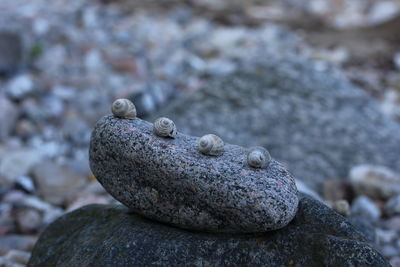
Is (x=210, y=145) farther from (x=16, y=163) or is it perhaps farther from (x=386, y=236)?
(x=16, y=163)

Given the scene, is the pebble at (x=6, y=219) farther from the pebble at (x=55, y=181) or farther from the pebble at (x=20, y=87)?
the pebble at (x=20, y=87)

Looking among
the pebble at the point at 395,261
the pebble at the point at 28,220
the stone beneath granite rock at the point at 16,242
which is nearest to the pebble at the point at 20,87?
the pebble at the point at 28,220

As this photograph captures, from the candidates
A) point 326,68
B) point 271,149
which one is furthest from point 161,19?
point 271,149

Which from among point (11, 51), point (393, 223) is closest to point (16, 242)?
point (393, 223)

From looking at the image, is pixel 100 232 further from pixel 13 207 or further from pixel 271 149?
pixel 271 149

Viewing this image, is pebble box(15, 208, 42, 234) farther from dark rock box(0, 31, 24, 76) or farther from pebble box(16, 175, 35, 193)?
dark rock box(0, 31, 24, 76)

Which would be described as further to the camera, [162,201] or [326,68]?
[326,68]

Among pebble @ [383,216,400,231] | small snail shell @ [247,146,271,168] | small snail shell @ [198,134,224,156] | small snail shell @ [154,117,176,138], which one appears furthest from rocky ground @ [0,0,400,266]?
small snail shell @ [154,117,176,138]
